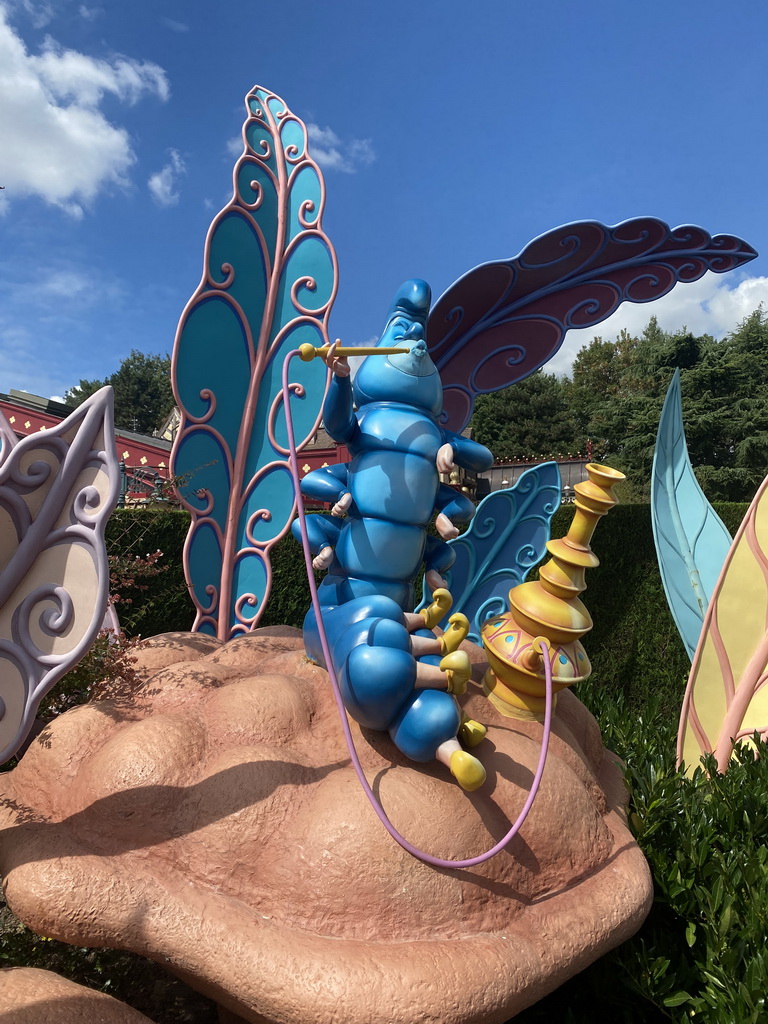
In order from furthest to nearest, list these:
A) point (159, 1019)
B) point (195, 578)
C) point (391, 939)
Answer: point (195, 578)
point (159, 1019)
point (391, 939)

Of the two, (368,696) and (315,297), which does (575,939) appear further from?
(315,297)

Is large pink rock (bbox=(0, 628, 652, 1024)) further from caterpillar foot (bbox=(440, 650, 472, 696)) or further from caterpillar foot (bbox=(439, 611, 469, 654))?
caterpillar foot (bbox=(439, 611, 469, 654))

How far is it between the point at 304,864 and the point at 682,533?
136 inches

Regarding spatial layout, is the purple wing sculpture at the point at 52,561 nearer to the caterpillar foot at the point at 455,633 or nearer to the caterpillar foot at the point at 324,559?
the caterpillar foot at the point at 324,559

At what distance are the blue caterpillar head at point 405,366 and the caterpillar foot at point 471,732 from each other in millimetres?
1387

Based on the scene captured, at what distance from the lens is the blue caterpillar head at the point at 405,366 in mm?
2924

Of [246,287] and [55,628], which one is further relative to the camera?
[246,287]

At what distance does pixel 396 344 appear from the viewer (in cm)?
297

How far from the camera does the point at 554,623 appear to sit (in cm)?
263

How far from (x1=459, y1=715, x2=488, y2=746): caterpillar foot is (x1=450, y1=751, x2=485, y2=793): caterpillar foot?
19 cm

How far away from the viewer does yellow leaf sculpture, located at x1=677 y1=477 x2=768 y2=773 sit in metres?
3.33

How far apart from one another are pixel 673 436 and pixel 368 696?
134 inches

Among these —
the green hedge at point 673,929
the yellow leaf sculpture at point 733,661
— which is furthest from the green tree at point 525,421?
the green hedge at point 673,929

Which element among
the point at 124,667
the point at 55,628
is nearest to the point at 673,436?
the point at 124,667
